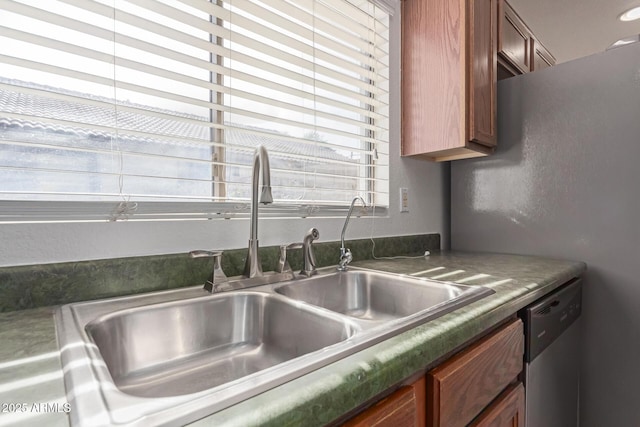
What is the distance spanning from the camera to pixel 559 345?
45.8 inches

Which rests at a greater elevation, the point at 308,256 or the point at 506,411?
the point at 308,256

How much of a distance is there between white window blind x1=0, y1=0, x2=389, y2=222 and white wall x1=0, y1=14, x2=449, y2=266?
4 cm

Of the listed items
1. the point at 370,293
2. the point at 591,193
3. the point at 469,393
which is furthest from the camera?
the point at 591,193

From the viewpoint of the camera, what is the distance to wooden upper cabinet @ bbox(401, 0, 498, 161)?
1.40m

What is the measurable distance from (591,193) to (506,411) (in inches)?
42.5

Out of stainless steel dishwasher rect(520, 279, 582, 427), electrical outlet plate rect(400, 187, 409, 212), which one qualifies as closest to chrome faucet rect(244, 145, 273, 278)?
stainless steel dishwasher rect(520, 279, 582, 427)

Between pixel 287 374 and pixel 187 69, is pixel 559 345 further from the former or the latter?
pixel 187 69

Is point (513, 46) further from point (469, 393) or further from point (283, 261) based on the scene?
point (469, 393)

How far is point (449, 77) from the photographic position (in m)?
1.44

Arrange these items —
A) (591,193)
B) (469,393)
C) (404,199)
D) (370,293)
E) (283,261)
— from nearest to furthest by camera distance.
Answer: (469,393) < (283,261) < (370,293) < (591,193) < (404,199)

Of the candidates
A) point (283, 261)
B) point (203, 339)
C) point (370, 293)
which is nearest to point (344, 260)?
point (370, 293)

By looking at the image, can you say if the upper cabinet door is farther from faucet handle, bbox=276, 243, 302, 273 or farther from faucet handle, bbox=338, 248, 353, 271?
faucet handle, bbox=276, 243, 302, 273

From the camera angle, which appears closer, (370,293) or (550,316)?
(550,316)

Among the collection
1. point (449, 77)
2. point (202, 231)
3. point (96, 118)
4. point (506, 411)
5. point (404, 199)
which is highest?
point (449, 77)
